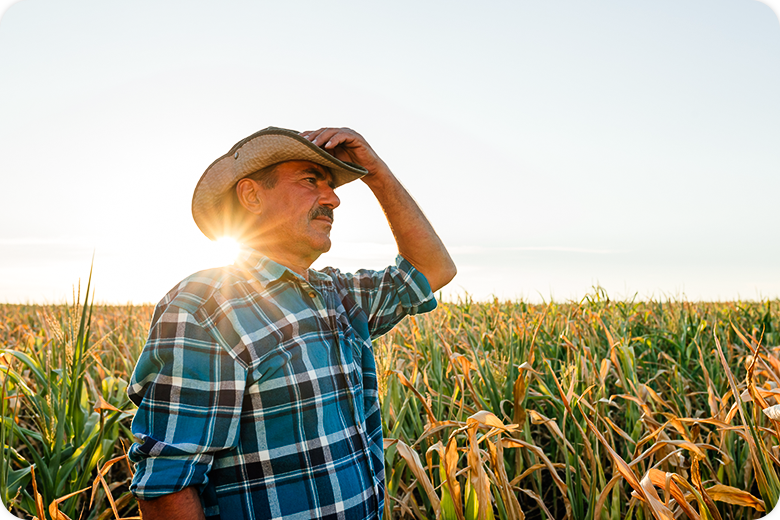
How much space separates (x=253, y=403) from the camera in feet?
4.96

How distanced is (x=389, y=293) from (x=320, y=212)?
494 mm

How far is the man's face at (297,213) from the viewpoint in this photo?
1912 millimetres

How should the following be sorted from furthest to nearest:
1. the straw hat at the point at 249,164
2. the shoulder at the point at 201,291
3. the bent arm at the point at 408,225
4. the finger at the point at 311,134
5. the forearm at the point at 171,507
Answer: the bent arm at the point at 408,225 → the finger at the point at 311,134 → the straw hat at the point at 249,164 → the shoulder at the point at 201,291 → the forearm at the point at 171,507

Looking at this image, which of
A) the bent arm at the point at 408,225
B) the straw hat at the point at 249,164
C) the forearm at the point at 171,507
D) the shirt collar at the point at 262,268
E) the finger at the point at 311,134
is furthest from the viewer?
the bent arm at the point at 408,225

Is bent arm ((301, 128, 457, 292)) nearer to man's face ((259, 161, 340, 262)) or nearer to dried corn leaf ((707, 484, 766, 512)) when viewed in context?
man's face ((259, 161, 340, 262))

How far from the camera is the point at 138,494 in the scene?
4.27ft

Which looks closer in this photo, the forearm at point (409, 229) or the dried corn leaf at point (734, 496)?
the dried corn leaf at point (734, 496)

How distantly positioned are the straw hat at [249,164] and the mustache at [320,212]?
18 centimetres

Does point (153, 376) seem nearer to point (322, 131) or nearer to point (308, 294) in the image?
point (308, 294)

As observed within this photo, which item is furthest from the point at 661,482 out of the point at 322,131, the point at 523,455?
the point at 322,131

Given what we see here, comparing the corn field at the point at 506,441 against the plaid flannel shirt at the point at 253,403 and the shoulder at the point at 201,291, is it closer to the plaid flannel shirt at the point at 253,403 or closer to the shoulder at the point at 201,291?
the plaid flannel shirt at the point at 253,403

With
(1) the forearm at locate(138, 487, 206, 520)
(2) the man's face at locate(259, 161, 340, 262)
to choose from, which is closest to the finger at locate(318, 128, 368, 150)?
(2) the man's face at locate(259, 161, 340, 262)

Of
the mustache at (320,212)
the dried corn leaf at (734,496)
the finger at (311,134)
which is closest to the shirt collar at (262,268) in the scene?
the mustache at (320,212)

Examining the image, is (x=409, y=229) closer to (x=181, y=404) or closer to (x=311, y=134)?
(x=311, y=134)
